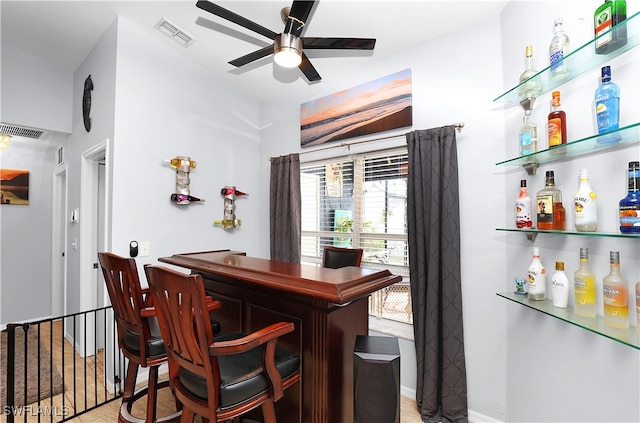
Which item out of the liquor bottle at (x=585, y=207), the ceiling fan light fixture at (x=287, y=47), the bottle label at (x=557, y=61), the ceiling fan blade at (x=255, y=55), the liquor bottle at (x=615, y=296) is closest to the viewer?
the liquor bottle at (x=615, y=296)

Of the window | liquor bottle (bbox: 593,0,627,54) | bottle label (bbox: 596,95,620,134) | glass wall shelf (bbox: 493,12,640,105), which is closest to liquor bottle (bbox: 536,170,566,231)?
bottle label (bbox: 596,95,620,134)

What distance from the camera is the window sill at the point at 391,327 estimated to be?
265 centimetres

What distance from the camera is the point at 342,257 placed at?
2482mm

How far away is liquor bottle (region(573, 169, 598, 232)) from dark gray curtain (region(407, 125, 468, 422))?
2.75 ft

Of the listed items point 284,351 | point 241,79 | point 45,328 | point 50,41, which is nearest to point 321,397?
point 284,351

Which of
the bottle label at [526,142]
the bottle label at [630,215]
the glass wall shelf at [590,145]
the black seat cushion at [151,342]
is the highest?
the bottle label at [526,142]

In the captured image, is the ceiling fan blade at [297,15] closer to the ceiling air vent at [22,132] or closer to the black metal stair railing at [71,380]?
the black metal stair railing at [71,380]

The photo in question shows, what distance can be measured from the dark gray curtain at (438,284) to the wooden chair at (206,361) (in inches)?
51.8

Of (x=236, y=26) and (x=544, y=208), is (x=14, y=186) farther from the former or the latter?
(x=544, y=208)

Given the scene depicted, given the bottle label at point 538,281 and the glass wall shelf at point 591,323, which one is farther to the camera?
the bottle label at point 538,281

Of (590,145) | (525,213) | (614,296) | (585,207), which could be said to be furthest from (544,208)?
(614,296)

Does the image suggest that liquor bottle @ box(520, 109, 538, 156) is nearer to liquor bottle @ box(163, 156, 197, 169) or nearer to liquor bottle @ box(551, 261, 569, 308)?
liquor bottle @ box(551, 261, 569, 308)

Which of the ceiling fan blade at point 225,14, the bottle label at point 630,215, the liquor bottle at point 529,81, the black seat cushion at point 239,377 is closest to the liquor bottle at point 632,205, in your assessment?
the bottle label at point 630,215

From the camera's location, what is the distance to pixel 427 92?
256 cm
